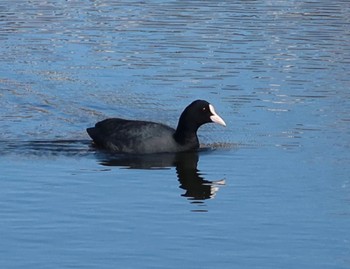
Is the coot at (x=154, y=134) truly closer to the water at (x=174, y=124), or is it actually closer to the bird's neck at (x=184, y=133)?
the bird's neck at (x=184, y=133)

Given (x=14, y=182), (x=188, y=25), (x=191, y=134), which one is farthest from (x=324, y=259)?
(x=188, y=25)

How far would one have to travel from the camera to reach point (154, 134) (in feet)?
60.2

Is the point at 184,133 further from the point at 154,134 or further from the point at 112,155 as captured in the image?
the point at 112,155

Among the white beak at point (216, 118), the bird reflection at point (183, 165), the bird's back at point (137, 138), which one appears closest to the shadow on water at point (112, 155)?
the bird reflection at point (183, 165)

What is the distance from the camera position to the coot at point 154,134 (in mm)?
18344

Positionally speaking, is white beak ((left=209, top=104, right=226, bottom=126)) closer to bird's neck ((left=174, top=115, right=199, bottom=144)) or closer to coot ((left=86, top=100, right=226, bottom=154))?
coot ((left=86, top=100, right=226, bottom=154))

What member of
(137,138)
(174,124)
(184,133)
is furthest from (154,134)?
(174,124)

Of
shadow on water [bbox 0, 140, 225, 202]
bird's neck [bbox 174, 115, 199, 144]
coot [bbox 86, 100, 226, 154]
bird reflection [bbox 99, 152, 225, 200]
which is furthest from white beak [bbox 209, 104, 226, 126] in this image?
bird reflection [bbox 99, 152, 225, 200]

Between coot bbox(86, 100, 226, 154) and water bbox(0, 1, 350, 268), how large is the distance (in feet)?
0.84

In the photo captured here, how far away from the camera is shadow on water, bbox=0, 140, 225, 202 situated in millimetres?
17312

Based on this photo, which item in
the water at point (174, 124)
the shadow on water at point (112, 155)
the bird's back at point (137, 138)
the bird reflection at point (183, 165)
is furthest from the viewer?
the bird's back at point (137, 138)

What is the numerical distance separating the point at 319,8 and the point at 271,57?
5762mm

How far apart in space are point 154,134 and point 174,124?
1747mm

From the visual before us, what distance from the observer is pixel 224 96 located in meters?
21.2
